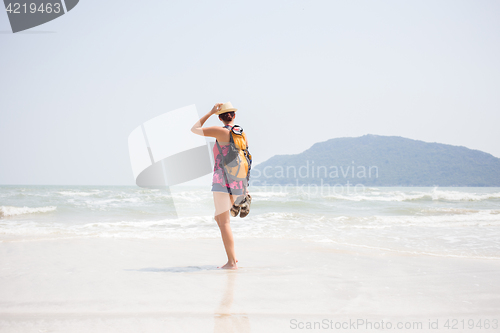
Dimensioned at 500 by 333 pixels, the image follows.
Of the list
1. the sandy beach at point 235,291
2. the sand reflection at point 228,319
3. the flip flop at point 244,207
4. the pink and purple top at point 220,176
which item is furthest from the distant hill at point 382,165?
the sand reflection at point 228,319

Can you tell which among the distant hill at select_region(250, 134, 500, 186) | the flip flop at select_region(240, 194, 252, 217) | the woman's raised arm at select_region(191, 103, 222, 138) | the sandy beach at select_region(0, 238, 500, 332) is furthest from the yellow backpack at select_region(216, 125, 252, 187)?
the distant hill at select_region(250, 134, 500, 186)

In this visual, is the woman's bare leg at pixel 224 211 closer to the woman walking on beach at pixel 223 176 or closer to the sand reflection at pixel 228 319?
the woman walking on beach at pixel 223 176

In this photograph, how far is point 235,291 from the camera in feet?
8.63

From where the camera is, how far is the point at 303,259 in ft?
13.5

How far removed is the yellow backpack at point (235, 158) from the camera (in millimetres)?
3324

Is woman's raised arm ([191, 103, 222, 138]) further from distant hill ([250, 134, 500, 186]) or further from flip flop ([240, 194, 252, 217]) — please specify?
distant hill ([250, 134, 500, 186])

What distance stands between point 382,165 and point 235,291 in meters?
80.6

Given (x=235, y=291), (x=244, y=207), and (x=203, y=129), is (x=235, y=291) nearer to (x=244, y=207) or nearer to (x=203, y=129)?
(x=244, y=207)

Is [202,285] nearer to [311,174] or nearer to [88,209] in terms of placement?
[88,209]

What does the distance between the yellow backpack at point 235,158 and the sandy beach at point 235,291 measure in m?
1.02

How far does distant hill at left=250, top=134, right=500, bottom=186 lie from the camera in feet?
229

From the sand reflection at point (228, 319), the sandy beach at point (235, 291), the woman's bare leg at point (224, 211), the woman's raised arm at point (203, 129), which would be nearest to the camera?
the sand reflection at point (228, 319)

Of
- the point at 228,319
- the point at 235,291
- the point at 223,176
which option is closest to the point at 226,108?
the point at 223,176

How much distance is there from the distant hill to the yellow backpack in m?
59.6
